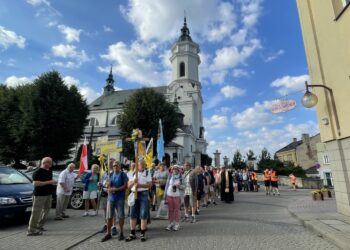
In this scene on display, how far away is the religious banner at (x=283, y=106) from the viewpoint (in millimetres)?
9086

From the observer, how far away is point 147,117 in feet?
108

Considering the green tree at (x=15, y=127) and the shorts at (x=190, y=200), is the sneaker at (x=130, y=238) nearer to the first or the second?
the shorts at (x=190, y=200)

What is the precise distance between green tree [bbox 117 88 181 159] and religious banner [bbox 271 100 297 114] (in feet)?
77.3

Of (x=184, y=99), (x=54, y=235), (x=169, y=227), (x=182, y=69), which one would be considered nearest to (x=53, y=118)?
(x=54, y=235)

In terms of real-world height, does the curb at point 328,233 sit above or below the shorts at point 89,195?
below

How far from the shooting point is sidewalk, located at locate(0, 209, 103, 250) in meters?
5.83

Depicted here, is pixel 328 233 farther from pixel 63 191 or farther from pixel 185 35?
pixel 185 35

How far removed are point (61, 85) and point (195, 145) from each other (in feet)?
126

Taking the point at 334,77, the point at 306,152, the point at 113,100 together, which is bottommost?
the point at 334,77

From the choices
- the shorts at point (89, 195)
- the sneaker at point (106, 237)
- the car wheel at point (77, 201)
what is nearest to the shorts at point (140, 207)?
the sneaker at point (106, 237)

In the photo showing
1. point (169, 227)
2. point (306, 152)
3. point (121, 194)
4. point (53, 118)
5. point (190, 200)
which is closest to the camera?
point (121, 194)

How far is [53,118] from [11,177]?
21078mm

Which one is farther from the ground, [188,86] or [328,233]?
[188,86]

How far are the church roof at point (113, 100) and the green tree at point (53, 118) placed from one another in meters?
33.8
